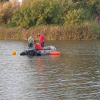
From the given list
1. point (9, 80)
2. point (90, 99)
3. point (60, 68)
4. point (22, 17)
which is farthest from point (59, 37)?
point (90, 99)

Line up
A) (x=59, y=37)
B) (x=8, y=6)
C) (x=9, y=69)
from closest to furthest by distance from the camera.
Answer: (x=9, y=69) < (x=59, y=37) < (x=8, y=6)

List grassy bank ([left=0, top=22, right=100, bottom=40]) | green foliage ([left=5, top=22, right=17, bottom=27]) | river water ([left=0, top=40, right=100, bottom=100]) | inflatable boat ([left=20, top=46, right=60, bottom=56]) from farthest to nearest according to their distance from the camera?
green foliage ([left=5, top=22, right=17, bottom=27]) < grassy bank ([left=0, top=22, right=100, bottom=40]) < inflatable boat ([left=20, top=46, right=60, bottom=56]) < river water ([left=0, top=40, right=100, bottom=100])

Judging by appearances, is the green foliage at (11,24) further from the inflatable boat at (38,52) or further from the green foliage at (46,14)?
the inflatable boat at (38,52)

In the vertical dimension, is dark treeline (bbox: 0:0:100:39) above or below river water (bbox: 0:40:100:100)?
above

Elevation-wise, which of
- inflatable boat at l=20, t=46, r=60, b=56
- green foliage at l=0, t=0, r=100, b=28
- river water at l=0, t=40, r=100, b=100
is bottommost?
river water at l=0, t=40, r=100, b=100

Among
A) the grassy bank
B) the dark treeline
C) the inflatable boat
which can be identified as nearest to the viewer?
the inflatable boat

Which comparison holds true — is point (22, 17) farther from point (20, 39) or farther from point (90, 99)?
point (90, 99)

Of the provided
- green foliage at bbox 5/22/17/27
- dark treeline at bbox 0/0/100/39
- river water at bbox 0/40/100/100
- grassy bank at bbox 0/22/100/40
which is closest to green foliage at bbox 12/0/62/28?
dark treeline at bbox 0/0/100/39

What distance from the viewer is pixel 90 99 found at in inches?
490

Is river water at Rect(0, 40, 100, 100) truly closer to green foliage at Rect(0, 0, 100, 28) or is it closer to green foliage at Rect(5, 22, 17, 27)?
green foliage at Rect(0, 0, 100, 28)

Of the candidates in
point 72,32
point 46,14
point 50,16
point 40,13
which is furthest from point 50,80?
point 46,14

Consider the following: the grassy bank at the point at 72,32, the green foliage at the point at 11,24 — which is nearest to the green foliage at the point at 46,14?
the green foliage at the point at 11,24

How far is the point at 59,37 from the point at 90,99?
113 feet

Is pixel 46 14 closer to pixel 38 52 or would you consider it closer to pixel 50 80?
pixel 38 52
